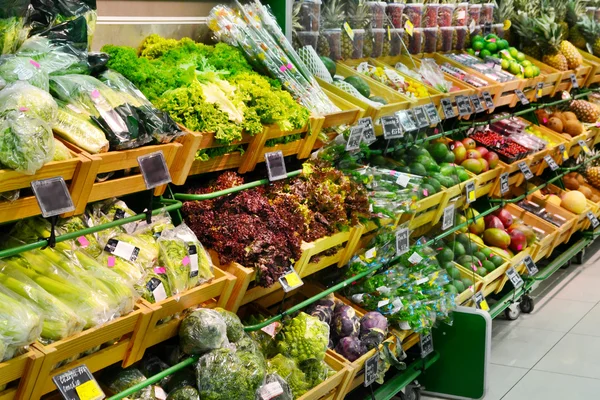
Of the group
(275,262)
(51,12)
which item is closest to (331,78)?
(275,262)

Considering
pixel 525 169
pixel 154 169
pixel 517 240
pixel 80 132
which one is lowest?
pixel 517 240

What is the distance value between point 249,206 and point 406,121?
4.44 feet

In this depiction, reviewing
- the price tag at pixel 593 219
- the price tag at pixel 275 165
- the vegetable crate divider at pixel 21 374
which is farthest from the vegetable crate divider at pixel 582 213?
the vegetable crate divider at pixel 21 374

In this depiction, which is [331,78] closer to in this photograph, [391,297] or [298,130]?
[298,130]

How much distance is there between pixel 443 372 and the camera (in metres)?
4.02

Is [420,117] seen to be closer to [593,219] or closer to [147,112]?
[147,112]

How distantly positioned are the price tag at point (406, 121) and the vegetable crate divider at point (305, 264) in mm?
678

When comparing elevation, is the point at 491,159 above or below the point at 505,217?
above

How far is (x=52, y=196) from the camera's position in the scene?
6.56 ft

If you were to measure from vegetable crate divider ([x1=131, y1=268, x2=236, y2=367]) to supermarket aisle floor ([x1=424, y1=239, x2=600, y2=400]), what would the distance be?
192cm

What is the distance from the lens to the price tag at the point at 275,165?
2.95m

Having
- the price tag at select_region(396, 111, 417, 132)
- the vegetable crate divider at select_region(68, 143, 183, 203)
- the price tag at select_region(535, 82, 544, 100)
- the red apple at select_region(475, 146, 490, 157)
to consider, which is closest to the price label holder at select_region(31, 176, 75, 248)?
the vegetable crate divider at select_region(68, 143, 183, 203)

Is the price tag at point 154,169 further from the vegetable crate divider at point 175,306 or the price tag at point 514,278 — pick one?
the price tag at point 514,278

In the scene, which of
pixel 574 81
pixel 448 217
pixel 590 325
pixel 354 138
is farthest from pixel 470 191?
pixel 574 81
